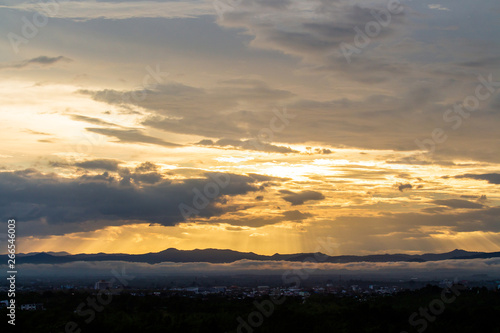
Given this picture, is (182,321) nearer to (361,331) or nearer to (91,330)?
(91,330)

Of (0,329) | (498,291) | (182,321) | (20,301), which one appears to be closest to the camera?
(0,329)

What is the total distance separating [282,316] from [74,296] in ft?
117

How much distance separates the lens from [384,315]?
64250 millimetres

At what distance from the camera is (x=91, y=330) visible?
5709 centimetres

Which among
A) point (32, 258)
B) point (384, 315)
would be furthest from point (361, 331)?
point (32, 258)

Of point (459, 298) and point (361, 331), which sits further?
point (459, 298)

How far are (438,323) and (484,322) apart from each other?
192 inches

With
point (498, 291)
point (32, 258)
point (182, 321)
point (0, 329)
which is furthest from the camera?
point (32, 258)

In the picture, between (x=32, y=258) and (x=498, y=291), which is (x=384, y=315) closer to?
(x=498, y=291)

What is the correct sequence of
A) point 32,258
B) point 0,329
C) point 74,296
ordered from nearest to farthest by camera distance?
point 0,329
point 74,296
point 32,258

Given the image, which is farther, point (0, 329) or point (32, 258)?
point (32, 258)

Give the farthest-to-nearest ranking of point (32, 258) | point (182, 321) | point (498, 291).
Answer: point (32, 258) < point (498, 291) < point (182, 321)

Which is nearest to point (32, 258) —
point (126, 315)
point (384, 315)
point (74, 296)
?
point (74, 296)

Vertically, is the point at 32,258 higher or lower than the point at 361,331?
higher
